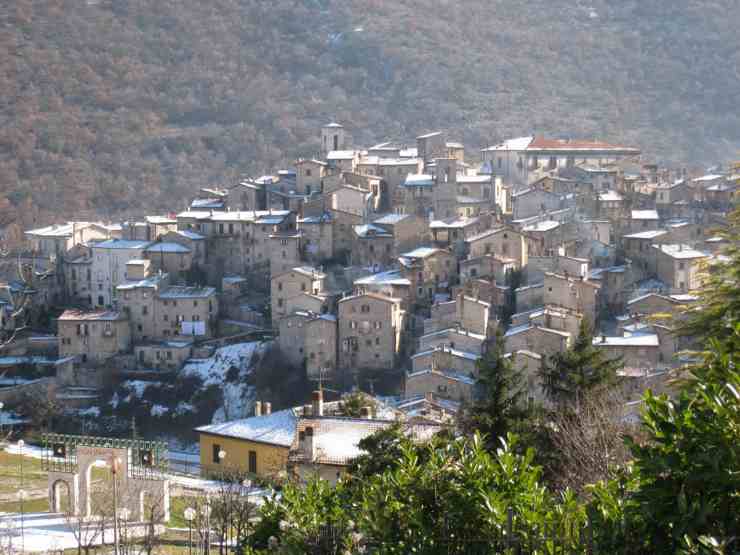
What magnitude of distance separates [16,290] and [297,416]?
37.2 meters

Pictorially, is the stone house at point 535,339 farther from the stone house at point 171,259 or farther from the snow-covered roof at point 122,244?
the snow-covered roof at point 122,244

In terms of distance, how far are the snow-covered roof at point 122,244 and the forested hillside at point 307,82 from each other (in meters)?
45.1

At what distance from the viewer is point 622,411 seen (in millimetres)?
25703

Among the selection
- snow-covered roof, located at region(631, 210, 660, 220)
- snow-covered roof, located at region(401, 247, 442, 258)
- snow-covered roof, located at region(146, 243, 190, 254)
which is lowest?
snow-covered roof, located at region(146, 243, 190, 254)

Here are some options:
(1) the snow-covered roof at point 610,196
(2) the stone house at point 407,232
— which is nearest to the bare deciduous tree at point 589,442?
(2) the stone house at point 407,232

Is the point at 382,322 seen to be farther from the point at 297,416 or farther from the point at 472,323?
the point at 297,416

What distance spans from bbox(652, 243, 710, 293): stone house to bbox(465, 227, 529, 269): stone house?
637 centimetres

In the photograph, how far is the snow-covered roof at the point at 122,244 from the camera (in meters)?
64.4

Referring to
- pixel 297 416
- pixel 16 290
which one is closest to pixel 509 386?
pixel 297 416

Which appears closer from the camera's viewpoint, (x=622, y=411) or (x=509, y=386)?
(x=622, y=411)

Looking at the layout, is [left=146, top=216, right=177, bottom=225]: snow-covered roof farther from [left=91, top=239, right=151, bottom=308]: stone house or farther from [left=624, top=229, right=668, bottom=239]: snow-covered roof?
[left=624, top=229, right=668, bottom=239]: snow-covered roof

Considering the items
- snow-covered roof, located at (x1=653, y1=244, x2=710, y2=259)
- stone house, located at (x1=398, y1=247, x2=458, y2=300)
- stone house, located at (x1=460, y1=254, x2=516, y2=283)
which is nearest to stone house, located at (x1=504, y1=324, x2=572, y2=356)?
stone house, located at (x1=460, y1=254, x2=516, y2=283)

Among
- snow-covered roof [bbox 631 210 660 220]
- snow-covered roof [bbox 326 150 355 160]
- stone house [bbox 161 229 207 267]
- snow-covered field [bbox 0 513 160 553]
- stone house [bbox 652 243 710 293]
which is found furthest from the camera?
snow-covered roof [bbox 326 150 355 160]

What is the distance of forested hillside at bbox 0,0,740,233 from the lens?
122688 millimetres
